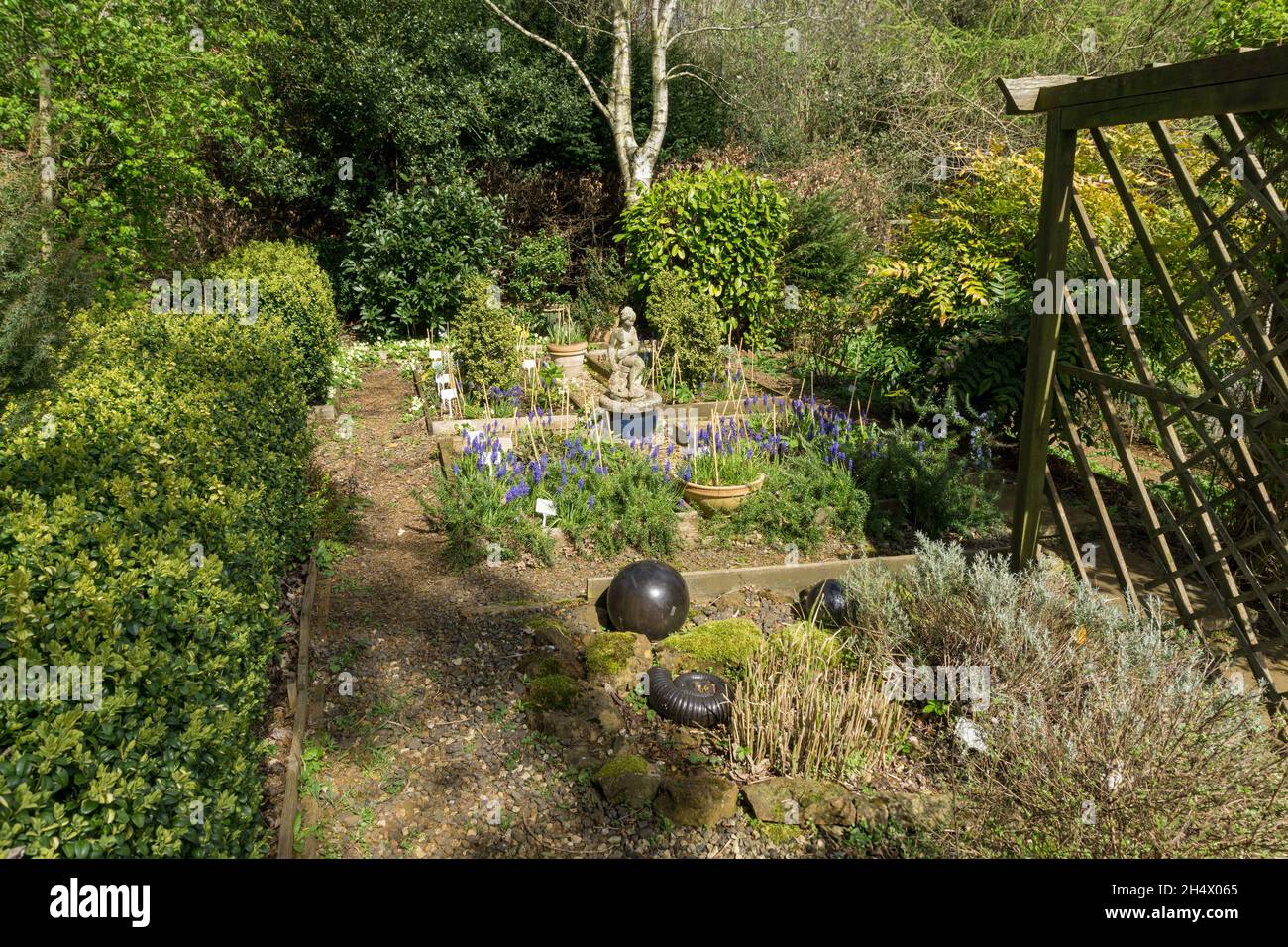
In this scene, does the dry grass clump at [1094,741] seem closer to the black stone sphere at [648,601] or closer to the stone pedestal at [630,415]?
the black stone sphere at [648,601]

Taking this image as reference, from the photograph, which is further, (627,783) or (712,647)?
(712,647)

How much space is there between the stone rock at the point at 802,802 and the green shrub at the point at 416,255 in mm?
9541

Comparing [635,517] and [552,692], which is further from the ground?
[635,517]

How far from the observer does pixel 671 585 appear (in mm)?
4531

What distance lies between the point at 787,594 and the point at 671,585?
99cm

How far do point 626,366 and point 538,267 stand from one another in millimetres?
6282

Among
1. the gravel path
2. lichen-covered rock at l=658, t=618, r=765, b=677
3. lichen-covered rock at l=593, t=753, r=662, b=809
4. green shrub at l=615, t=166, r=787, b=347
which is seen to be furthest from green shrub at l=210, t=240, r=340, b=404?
lichen-covered rock at l=593, t=753, r=662, b=809

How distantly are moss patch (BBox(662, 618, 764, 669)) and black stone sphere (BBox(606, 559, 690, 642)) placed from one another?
100 millimetres

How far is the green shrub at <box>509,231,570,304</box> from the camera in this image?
12695mm

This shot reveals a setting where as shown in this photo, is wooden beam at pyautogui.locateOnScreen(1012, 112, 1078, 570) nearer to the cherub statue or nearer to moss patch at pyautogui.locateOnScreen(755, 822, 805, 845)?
moss patch at pyautogui.locateOnScreen(755, 822, 805, 845)

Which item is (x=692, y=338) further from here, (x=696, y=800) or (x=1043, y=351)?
(x=696, y=800)

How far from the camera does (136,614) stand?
2.06 metres

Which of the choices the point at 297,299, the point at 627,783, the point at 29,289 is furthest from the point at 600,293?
the point at 627,783
